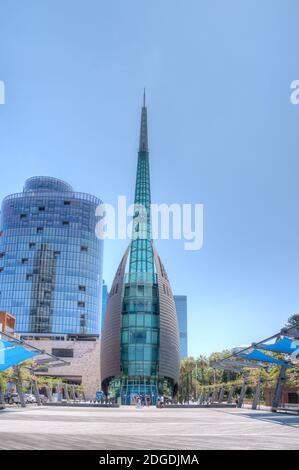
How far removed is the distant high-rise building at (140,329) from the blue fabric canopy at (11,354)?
3982 centimetres

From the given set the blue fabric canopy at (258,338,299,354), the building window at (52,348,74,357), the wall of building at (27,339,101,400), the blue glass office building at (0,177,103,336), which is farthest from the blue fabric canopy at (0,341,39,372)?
the blue glass office building at (0,177,103,336)

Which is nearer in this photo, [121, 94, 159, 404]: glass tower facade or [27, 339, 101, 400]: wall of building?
[121, 94, 159, 404]: glass tower facade

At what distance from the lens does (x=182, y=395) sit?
95.0 metres

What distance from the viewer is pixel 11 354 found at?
27.4m

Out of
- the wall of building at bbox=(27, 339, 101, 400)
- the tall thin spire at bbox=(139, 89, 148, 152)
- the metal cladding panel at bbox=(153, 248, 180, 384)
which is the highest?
the tall thin spire at bbox=(139, 89, 148, 152)

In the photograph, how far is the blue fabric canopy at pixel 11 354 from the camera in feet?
84.9

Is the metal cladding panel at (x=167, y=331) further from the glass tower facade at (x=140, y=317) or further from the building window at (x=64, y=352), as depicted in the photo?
the building window at (x=64, y=352)

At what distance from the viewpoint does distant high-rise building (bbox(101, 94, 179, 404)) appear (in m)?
69.0

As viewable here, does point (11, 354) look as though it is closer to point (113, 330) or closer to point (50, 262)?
point (113, 330)

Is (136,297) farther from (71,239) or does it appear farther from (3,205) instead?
(3,205)

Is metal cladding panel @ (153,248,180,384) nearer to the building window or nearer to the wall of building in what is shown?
the wall of building
